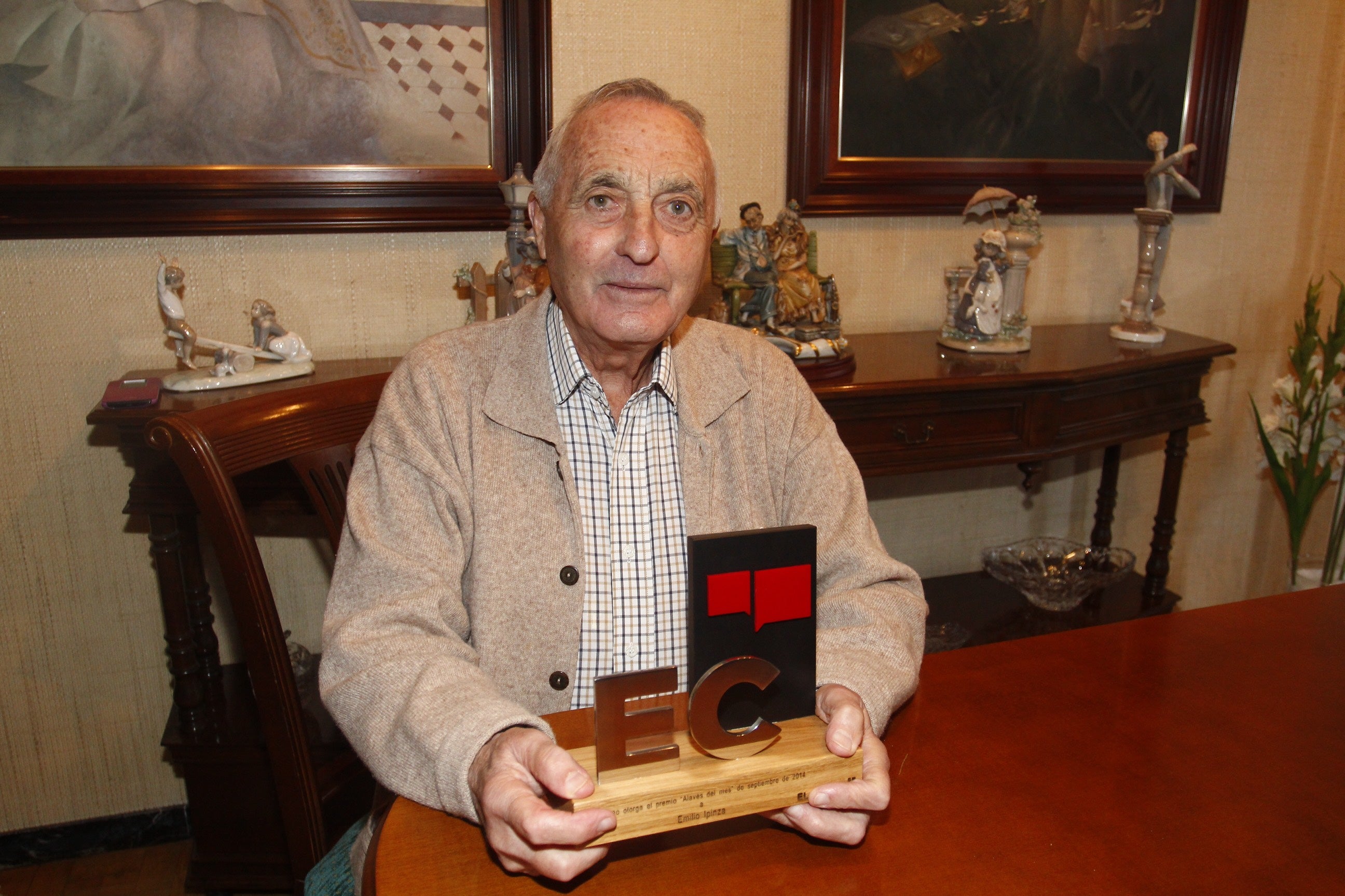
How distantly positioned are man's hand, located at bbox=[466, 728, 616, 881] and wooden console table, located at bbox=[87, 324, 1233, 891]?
983 millimetres

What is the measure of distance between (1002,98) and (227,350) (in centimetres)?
208

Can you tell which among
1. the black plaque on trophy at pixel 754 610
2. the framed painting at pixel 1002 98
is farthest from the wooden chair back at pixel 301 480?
the framed painting at pixel 1002 98

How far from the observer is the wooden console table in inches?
76.6

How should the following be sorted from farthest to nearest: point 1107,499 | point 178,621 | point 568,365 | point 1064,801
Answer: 1. point 1107,499
2. point 178,621
3. point 568,365
4. point 1064,801

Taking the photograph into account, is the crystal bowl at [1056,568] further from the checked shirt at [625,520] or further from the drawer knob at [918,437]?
the checked shirt at [625,520]

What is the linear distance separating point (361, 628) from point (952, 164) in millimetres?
2137

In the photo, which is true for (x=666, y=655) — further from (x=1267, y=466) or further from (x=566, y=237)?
(x=1267, y=466)

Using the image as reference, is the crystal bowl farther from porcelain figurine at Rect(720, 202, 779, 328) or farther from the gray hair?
the gray hair

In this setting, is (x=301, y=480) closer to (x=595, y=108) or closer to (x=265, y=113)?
(x=595, y=108)

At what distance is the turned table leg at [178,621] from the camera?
1908 millimetres

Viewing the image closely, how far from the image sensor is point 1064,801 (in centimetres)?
93

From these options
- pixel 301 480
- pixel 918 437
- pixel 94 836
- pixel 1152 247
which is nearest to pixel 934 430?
pixel 918 437

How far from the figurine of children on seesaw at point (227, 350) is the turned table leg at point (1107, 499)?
233 centimetres

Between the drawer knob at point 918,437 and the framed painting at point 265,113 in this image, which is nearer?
the framed painting at point 265,113
